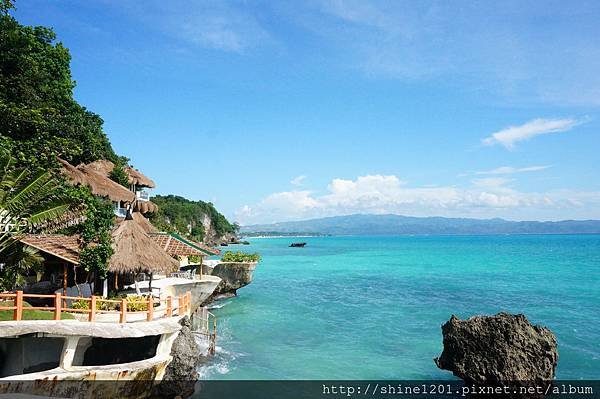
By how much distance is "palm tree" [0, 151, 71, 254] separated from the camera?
1499cm

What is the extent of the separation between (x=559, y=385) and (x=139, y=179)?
31.2m

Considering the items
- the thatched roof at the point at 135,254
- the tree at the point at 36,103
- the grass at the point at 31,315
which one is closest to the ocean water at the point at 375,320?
the thatched roof at the point at 135,254

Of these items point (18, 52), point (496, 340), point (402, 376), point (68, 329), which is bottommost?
point (402, 376)

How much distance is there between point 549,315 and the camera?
96.1 ft

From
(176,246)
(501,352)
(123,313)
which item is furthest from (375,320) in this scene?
(123,313)

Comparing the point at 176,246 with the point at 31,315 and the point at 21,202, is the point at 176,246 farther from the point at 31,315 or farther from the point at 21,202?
the point at 31,315

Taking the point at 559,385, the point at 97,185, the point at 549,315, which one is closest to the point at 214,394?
the point at 559,385

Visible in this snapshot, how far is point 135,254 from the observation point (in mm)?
17109

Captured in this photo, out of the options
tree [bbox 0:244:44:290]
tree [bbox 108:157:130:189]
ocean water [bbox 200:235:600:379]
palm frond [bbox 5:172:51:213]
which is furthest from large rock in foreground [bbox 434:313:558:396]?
tree [bbox 108:157:130:189]

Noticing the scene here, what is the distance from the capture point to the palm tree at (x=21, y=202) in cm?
1499

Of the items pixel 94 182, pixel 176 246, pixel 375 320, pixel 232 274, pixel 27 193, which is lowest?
pixel 375 320

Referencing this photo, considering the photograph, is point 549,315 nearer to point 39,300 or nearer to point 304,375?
point 304,375

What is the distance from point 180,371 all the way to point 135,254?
4.75 metres

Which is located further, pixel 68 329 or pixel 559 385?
pixel 559 385
